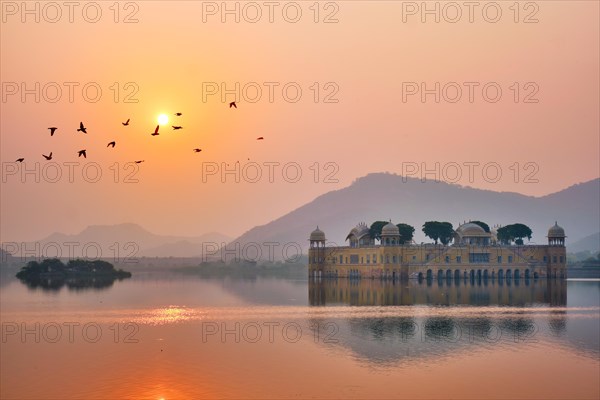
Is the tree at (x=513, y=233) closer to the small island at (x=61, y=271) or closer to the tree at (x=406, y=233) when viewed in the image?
the tree at (x=406, y=233)

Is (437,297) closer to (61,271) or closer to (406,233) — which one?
(406,233)

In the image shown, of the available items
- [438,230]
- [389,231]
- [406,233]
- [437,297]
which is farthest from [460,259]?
[437,297]

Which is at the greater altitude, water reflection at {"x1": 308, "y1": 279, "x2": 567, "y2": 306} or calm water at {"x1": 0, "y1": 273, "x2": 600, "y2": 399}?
water reflection at {"x1": 308, "y1": 279, "x2": 567, "y2": 306}

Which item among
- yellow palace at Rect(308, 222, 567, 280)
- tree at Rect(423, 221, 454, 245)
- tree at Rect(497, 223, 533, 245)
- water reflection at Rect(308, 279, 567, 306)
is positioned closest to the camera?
water reflection at Rect(308, 279, 567, 306)

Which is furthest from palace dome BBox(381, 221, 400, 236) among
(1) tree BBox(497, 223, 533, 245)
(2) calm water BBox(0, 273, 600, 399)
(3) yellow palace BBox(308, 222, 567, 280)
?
(2) calm water BBox(0, 273, 600, 399)

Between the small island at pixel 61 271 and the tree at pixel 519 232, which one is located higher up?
the tree at pixel 519 232

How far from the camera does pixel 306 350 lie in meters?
48.1

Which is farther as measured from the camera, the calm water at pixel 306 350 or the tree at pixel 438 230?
the tree at pixel 438 230

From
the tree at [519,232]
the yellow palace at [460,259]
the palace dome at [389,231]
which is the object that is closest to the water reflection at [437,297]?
the yellow palace at [460,259]

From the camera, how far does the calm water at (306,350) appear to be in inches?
1470

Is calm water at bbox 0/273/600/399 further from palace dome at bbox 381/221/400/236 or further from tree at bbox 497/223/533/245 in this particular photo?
tree at bbox 497/223/533/245

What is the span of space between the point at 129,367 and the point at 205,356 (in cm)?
499

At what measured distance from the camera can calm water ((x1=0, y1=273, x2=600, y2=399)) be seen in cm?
3734

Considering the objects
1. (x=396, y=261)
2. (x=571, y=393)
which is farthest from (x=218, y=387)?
(x=396, y=261)
